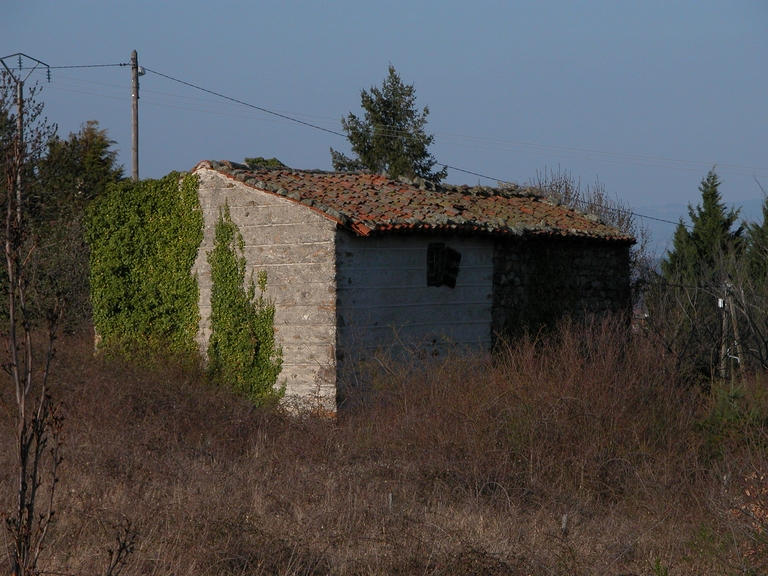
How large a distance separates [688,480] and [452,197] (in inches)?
345

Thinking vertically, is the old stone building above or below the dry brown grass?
above

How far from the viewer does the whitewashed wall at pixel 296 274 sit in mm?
12336

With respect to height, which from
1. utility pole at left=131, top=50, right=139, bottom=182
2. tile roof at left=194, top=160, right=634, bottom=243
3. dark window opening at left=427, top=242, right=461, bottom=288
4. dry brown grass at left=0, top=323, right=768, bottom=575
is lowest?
dry brown grass at left=0, top=323, right=768, bottom=575

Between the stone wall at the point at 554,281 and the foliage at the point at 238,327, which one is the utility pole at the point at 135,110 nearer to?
the foliage at the point at 238,327

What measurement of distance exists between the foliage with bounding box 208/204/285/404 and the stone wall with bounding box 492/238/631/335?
13.1 ft

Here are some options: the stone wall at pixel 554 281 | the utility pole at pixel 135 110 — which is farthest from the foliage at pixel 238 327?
the utility pole at pixel 135 110

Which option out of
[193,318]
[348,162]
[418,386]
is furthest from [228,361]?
[348,162]

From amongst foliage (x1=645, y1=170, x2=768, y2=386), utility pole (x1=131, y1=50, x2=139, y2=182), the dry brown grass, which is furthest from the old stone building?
utility pole (x1=131, y1=50, x2=139, y2=182)

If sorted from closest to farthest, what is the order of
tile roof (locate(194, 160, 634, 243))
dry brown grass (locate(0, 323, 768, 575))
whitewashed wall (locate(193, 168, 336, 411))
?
dry brown grass (locate(0, 323, 768, 575)), whitewashed wall (locate(193, 168, 336, 411)), tile roof (locate(194, 160, 634, 243))

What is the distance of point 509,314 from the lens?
1461 cm

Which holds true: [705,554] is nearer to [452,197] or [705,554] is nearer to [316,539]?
[316,539]

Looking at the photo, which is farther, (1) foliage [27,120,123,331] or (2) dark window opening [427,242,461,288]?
(1) foliage [27,120,123,331]

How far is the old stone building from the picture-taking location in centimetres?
1241

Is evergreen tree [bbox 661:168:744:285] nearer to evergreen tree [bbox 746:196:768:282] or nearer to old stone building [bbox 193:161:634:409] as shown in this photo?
evergreen tree [bbox 746:196:768:282]
